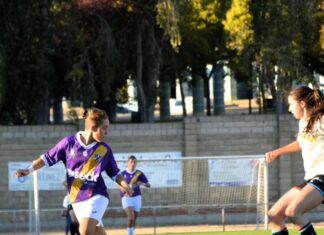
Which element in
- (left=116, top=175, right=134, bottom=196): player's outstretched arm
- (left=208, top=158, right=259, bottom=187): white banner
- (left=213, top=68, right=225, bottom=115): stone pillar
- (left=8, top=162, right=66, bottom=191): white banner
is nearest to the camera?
(left=116, top=175, right=134, bottom=196): player's outstretched arm

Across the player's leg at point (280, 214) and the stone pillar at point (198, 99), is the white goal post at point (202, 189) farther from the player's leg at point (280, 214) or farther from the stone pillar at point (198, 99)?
the stone pillar at point (198, 99)

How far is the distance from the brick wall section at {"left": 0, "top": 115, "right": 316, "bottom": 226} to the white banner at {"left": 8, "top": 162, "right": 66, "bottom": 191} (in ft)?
0.64

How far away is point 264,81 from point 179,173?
600 centimetres

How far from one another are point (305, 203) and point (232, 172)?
15.4m

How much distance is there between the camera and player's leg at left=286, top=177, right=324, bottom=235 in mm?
8234

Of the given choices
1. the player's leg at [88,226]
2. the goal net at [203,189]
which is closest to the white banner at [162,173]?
the goal net at [203,189]

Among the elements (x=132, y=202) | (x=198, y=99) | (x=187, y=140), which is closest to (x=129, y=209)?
(x=132, y=202)

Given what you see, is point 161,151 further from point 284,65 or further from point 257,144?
point 284,65

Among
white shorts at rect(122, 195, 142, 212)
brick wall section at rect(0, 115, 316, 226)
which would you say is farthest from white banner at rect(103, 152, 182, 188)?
white shorts at rect(122, 195, 142, 212)

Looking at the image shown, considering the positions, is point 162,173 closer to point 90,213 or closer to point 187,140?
point 187,140

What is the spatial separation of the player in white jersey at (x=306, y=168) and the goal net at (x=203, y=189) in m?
13.7

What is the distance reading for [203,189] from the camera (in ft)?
79.2

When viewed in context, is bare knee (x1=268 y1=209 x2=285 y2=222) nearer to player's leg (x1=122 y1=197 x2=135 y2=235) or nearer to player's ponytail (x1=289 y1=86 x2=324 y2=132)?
player's ponytail (x1=289 y1=86 x2=324 y2=132)

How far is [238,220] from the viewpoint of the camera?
2298 cm
